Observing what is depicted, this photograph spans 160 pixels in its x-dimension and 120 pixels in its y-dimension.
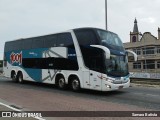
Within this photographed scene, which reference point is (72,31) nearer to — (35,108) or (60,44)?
(60,44)

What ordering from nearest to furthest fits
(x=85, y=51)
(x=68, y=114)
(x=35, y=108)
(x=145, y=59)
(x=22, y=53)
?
(x=68, y=114) < (x=35, y=108) < (x=85, y=51) < (x=22, y=53) < (x=145, y=59)

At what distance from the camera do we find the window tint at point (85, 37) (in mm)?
16875

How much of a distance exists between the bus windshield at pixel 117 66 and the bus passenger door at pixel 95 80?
72 centimetres

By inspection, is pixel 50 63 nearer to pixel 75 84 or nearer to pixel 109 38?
pixel 75 84

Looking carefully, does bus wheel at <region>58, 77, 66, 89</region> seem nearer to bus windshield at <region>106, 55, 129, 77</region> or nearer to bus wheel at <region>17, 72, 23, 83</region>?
bus windshield at <region>106, 55, 129, 77</region>

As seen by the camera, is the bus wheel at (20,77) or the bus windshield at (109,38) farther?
the bus wheel at (20,77)

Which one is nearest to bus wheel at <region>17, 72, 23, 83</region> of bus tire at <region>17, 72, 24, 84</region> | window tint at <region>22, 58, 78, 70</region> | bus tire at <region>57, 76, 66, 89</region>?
bus tire at <region>17, 72, 24, 84</region>

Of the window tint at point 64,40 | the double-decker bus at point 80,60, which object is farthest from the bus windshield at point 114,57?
the window tint at point 64,40

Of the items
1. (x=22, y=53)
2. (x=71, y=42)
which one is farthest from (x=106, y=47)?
(x=22, y=53)

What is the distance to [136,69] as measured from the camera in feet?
238

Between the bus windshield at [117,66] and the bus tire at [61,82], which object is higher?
the bus windshield at [117,66]

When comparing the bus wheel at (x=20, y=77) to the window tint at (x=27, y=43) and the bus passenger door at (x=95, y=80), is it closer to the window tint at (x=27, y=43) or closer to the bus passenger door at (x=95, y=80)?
the window tint at (x=27, y=43)

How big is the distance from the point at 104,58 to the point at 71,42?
310 cm

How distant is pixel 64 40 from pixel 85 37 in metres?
2.12
